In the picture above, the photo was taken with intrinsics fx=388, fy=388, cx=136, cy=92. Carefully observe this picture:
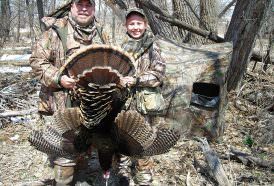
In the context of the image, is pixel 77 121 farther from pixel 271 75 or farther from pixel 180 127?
pixel 271 75

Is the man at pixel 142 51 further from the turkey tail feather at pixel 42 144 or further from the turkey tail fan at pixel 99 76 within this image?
the turkey tail fan at pixel 99 76

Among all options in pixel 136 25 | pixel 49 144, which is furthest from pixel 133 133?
pixel 136 25

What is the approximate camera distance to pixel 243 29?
627 cm

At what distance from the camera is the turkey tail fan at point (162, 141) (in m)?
3.13

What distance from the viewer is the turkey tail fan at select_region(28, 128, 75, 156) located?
10.2 feet

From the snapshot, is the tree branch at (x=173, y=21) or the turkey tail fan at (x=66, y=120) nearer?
the turkey tail fan at (x=66, y=120)

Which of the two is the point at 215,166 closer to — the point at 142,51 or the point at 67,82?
the point at 142,51

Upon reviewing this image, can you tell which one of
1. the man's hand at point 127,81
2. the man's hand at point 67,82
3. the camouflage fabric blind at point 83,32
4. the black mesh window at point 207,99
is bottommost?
the black mesh window at point 207,99

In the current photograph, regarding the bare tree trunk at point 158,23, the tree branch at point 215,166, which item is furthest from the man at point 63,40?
the bare tree trunk at point 158,23

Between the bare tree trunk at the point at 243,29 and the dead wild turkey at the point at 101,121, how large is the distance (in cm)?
358

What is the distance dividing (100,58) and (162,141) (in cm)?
100

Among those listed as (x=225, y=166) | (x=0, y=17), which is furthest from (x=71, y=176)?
(x=0, y=17)

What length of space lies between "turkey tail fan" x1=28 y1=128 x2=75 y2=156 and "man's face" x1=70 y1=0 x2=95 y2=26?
105 centimetres

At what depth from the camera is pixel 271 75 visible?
7.71 meters
